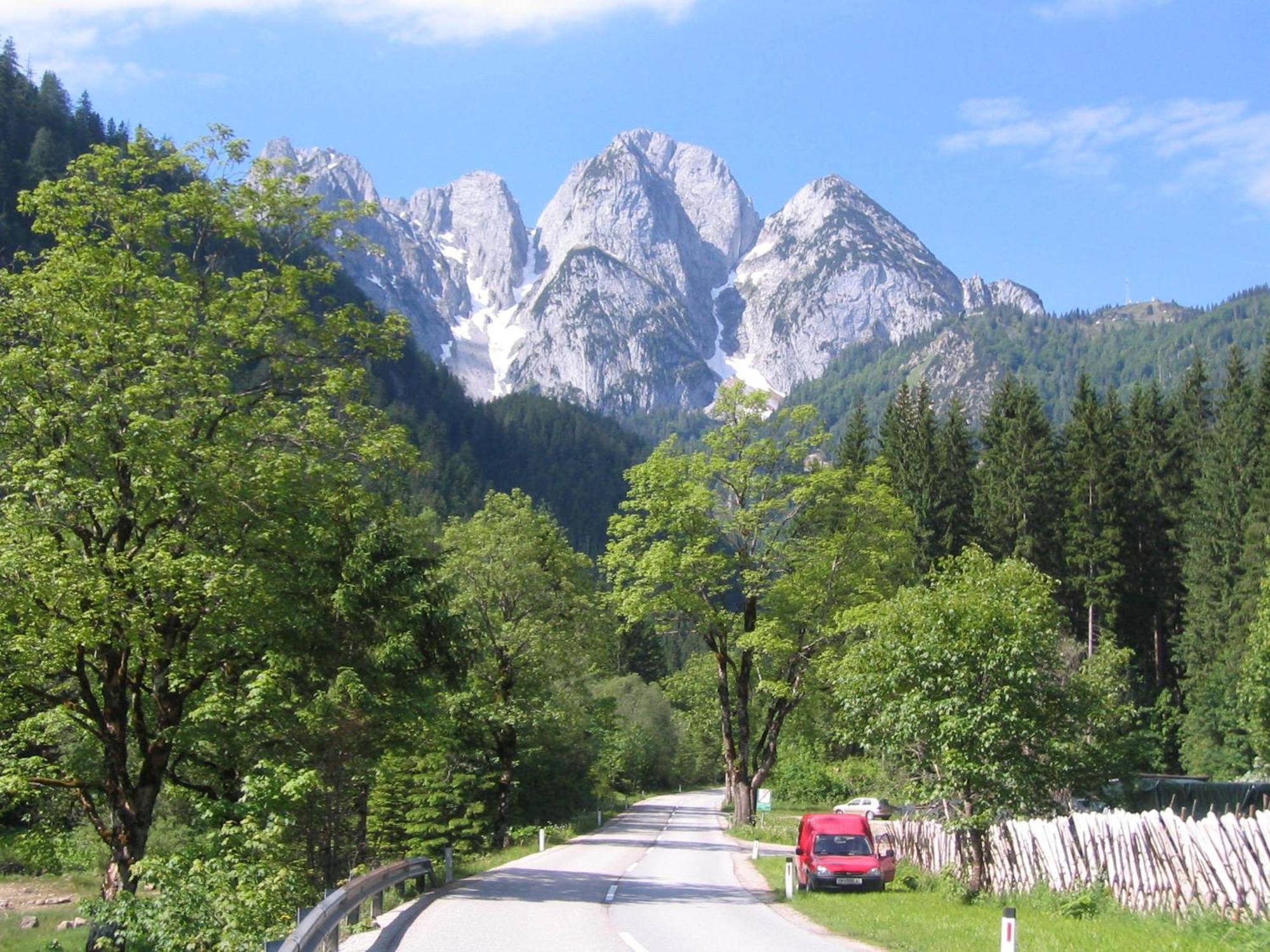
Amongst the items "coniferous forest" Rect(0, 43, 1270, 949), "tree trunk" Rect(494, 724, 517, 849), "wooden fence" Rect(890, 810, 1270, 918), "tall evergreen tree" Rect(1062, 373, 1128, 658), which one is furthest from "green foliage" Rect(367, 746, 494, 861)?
"tall evergreen tree" Rect(1062, 373, 1128, 658)

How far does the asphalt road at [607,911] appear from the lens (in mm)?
14273

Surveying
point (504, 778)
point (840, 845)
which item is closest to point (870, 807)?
point (504, 778)

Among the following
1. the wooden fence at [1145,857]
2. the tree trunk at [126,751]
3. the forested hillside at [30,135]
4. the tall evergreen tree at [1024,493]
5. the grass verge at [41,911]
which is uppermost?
the forested hillside at [30,135]

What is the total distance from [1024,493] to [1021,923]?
→ 44449 millimetres

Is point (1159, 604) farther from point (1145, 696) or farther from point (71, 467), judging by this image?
point (71, 467)

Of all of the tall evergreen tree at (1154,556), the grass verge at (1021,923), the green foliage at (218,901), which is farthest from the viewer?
the tall evergreen tree at (1154,556)

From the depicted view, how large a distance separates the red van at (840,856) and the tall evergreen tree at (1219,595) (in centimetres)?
2744

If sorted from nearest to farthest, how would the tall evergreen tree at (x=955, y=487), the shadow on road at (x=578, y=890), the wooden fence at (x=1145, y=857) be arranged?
the wooden fence at (x=1145, y=857) < the shadow on road at (x=578, y=890) < the tall evergreen tree at (x=955, y=487)

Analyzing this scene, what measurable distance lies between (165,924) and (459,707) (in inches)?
873

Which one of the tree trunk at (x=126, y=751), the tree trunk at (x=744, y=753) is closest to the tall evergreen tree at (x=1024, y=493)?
the tree trunk at (x=744, y=753)

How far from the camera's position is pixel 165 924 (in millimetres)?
13367

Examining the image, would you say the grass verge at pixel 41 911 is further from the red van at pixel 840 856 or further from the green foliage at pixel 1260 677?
the green foliage at pixel 1260 677

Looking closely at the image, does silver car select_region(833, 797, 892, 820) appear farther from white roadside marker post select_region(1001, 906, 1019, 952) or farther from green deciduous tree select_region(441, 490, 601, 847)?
white roadside marker post select_region(1001, 906, 1019, 952)

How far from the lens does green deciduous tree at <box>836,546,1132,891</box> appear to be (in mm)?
18766
